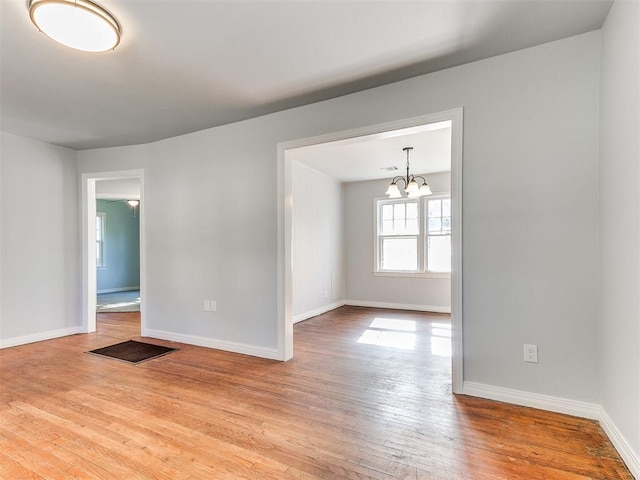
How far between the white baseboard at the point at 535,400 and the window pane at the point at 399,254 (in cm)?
386

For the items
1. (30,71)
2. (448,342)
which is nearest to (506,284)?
(448,342)

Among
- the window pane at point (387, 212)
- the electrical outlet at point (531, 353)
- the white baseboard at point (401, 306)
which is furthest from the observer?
the window pane at point (387, 212)

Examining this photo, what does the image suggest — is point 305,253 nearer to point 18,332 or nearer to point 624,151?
point 18,332

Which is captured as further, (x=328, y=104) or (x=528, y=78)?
(x=328, y=104)

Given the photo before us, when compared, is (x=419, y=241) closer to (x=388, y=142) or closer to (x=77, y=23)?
(x=388, y=142)

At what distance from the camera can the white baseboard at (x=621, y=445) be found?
162cm

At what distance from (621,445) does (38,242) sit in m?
5.80

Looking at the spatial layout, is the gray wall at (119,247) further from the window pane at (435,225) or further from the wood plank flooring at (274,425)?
the window pane at (435,225)

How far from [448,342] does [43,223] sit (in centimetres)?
525

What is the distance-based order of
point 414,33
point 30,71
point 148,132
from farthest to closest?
point 148,132
point 30,71
point 414,33

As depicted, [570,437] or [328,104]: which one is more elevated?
[328,104]

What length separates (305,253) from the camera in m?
5.52

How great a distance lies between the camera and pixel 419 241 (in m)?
6.20

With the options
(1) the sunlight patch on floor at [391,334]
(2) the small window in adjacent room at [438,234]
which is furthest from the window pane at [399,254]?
(1) the sunlight patch on floor at [391,334]
